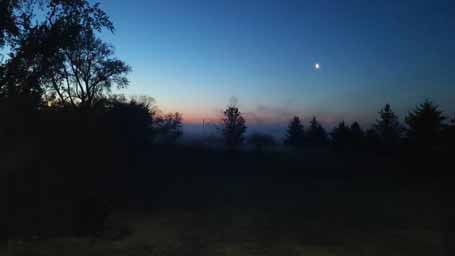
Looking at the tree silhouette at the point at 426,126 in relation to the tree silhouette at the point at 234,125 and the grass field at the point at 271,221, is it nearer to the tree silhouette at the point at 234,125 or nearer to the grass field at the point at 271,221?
the grass field at the point at 271,221

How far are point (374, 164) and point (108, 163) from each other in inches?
823

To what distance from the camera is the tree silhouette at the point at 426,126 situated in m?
25.2

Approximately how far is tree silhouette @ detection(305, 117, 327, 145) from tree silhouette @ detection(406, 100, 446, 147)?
2236 cm

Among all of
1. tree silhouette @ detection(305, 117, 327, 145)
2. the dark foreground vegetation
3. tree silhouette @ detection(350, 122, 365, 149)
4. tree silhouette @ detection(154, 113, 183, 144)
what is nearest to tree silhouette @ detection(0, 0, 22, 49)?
the dark foreground vegetation

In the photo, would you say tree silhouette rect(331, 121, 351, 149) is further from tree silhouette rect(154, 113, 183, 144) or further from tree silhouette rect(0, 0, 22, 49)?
tree silhouette rect(0, 0, 22, 49)

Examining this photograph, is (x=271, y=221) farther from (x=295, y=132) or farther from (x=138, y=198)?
Answer: (x=295, y=132)

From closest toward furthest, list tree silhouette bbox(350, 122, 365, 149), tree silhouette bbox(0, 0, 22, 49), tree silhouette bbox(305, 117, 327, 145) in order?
tree silhouette bbox(0, 0, 22, 49) < tree silhouette bbox(350, 122, 365, 149) < tree silhouette bbox(305, 117, 327, 145)

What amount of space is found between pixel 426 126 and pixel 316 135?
24.7m

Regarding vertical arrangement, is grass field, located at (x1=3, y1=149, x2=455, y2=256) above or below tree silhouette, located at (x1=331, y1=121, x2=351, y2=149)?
below

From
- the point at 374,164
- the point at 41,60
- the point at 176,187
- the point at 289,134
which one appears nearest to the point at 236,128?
the point at 289,134

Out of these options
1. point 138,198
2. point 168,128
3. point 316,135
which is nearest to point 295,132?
point 316,135

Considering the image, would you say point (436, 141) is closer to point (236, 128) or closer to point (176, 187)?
point (176, 187)

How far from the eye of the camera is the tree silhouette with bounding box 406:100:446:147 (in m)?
25.2

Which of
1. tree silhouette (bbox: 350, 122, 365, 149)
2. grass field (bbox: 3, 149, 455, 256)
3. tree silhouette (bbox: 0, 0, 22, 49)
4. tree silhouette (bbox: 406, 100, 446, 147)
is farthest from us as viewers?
tree silhouette (bbox: 350, 122, 365, 149)
